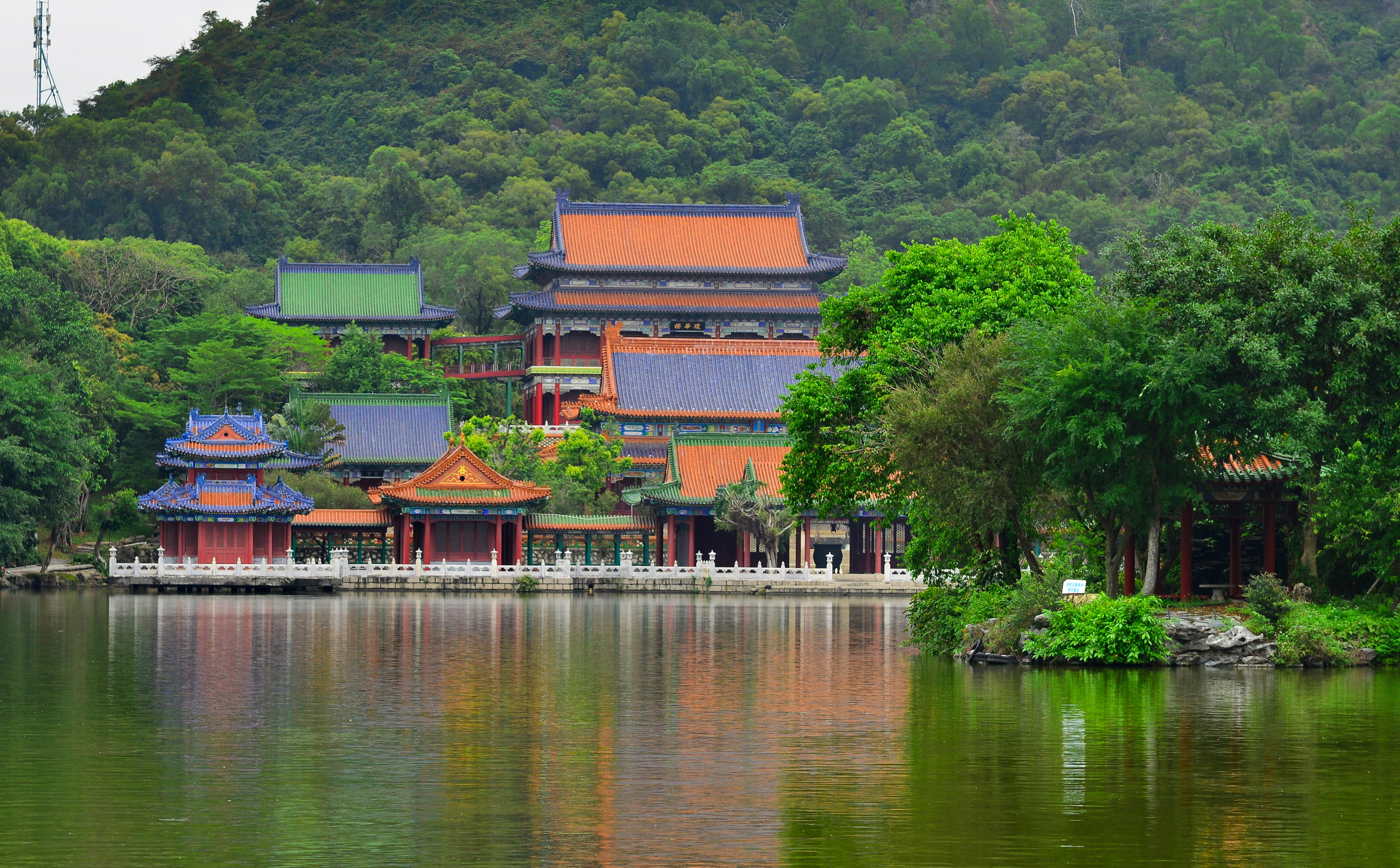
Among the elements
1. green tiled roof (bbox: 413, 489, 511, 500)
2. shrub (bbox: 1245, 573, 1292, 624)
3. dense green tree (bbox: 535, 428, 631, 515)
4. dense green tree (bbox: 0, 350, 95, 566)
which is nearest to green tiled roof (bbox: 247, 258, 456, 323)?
dense green tree (bbox: 535, 428, 631, 515)

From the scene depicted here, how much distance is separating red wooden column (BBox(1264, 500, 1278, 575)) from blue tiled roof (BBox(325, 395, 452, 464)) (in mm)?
42502

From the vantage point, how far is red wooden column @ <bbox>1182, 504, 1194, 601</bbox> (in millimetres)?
34344

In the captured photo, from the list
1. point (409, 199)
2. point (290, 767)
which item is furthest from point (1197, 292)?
point (409, 199)

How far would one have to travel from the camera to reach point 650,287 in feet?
303

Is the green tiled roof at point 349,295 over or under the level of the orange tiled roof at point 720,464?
over

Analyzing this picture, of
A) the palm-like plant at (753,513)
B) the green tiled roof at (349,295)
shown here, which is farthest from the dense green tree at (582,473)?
the green tiled roof at (349,295)

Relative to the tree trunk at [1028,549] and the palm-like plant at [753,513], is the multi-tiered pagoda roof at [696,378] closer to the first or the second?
the palm-like plant at [753,513]

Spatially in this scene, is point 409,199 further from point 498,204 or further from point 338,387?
point 338,387

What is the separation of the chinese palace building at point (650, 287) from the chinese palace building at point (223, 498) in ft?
85.8

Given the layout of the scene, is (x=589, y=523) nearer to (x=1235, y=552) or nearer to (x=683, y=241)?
(x=683, y=241)

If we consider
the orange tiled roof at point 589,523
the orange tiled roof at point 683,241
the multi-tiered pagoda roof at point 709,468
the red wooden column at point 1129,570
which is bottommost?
the red wooden column at point 1129,570

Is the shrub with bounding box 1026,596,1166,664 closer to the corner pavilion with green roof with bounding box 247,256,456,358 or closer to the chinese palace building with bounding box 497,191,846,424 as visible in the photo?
the chinese palace building with bounding box 497,191,846,424

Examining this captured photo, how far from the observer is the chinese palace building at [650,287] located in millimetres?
90812

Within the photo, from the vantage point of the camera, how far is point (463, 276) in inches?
4240
